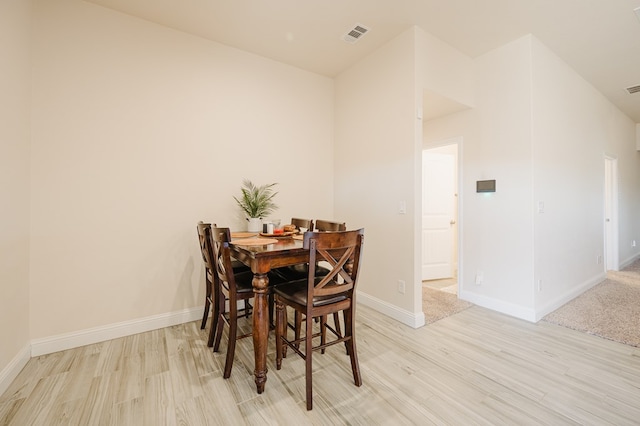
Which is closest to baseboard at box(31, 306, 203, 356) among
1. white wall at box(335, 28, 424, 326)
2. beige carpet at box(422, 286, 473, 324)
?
white wall at box(335, 28, 424, 326)

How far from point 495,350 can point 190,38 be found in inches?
161

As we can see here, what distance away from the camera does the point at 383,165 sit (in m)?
3.08

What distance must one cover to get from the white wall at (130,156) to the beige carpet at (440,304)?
7.71 ft

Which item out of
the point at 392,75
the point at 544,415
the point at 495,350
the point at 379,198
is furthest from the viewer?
the point at 379,198

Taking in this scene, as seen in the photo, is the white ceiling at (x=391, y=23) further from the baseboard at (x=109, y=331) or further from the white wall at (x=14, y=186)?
the baseboard at (x=109, y=331)

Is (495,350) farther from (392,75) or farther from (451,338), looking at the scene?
(392,75)

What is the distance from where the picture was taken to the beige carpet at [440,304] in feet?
9.60

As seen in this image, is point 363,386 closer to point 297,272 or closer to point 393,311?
point 297,272

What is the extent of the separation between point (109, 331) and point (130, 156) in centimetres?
158

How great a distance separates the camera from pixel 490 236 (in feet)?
10.4

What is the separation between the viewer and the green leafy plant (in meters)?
2.88

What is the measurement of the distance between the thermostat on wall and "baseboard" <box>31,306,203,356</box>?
340cm

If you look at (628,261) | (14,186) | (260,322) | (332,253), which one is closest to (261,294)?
(260,322)

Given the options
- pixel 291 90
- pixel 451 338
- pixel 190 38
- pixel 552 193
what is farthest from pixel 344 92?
pixel 451 338
